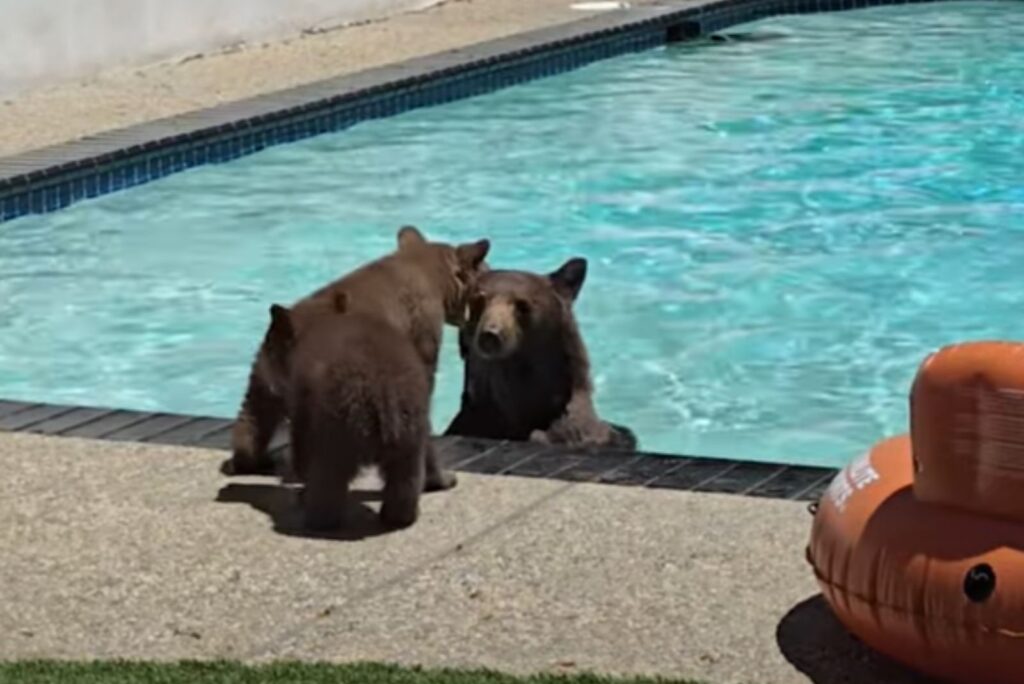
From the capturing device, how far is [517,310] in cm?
682

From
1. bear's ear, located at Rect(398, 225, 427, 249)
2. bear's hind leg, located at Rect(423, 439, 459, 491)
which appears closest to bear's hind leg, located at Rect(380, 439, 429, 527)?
bear's hind leg, located at Rect(423, 439, 459, 491)

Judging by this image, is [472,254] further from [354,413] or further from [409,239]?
[354,413]

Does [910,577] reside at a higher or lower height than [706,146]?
higher

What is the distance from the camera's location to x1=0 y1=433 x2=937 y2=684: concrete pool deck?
4.72 m

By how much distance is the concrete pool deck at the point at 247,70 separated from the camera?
13.6m

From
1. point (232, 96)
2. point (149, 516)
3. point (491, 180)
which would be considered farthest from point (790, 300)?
point (149, 516)

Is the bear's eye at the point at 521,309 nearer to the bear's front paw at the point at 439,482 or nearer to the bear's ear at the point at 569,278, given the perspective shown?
the bear's ear at the point at 569,278

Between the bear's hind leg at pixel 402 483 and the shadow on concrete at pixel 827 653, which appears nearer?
the shadow on concrete at pixel 827 653

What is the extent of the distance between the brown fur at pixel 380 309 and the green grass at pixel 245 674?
1400mm

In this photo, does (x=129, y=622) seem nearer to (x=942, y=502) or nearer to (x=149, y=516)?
(x=149, y=516)

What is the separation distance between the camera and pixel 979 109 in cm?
1614

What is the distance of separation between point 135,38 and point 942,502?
507 inches

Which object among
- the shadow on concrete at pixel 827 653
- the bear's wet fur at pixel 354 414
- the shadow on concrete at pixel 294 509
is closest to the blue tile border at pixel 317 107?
the shadow on concrete at pixel 294 509

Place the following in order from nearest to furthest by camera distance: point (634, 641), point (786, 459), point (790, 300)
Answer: point (634, 641), point (786, 459), point (790, 300)
